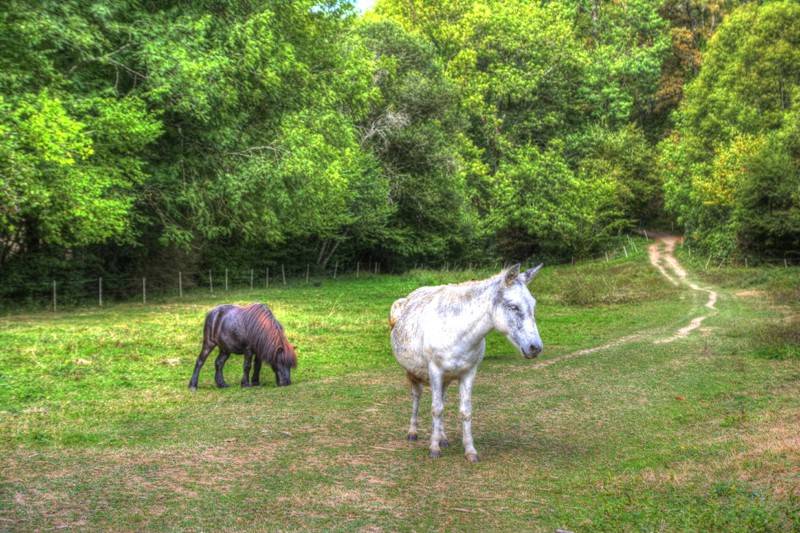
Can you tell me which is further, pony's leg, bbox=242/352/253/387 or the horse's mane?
pony's leg, bbox=242/352/253/387

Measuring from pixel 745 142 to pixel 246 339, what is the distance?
45.9 meters

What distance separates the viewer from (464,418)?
363 inches

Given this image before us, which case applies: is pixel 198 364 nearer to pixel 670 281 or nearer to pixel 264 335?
pixel 264 335

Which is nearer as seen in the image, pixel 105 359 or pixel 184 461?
pixel 184 461

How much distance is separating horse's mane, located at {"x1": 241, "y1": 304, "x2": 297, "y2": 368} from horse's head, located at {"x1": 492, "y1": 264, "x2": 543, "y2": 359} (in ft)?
21.4

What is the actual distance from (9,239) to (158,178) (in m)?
6.12

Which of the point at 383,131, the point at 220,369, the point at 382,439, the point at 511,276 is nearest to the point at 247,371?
the point at 220,369

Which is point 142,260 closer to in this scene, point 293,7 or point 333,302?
point 333,302

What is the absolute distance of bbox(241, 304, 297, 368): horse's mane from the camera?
46.7ft

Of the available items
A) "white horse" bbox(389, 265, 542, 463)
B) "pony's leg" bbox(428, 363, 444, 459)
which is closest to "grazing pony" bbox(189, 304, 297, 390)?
"white horse" bbox(389, 265, 542, 463)

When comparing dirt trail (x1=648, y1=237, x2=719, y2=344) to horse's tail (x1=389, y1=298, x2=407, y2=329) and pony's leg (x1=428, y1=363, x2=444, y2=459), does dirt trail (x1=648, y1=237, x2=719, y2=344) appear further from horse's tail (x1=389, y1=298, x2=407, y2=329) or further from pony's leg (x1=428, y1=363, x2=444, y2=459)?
pony's leg (x1=428, y1=363, x2=444, y2=459)

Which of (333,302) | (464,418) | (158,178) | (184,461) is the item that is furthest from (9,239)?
(464,418)

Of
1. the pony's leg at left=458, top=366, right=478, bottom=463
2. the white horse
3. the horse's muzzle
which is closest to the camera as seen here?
the horse's muzzle

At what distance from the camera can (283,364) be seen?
47.6 ft
